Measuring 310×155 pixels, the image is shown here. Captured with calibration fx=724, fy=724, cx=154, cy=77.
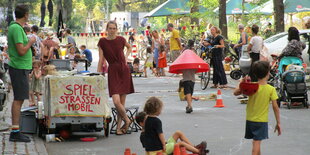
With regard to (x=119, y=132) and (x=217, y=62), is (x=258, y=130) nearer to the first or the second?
(x=119, y=132)

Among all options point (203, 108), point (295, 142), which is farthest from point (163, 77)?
point (295, 142)

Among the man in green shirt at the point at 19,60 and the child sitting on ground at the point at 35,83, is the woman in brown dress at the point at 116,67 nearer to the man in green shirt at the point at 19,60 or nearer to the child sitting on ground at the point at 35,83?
the man in green shirt at the point at 19,60

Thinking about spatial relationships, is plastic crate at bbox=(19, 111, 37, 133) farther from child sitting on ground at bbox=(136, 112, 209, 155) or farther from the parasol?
the parasol

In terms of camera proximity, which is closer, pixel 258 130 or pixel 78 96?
pixel 258 130

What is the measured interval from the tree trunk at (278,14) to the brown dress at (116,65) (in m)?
14.7

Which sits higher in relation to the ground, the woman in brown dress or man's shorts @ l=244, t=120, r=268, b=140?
the woman in brown dress

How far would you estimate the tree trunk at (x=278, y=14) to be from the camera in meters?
25.6

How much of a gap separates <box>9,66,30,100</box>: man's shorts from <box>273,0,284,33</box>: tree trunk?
16.2m

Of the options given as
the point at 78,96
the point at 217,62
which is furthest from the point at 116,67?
the point at 217,62

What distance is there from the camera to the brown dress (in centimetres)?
1181

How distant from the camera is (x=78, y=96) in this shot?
1114 centimetres

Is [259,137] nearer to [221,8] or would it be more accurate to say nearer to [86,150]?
[86,150]

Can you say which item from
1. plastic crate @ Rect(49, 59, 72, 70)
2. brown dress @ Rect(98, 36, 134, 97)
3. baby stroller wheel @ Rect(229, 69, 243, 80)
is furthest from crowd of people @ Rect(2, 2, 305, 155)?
baby stroller wheel @ Rect(229, 69, 243, 80)

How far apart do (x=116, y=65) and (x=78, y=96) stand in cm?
102
